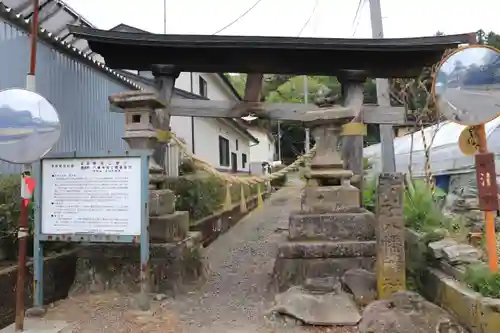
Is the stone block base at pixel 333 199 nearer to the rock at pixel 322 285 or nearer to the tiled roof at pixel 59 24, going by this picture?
the rock at pixel 322 285

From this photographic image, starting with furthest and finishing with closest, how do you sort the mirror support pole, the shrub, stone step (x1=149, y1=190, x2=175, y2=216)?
1. the shrub
2. the mirror support pole
3. stone step (x1=149, y1=190, x2=175, y2=216)

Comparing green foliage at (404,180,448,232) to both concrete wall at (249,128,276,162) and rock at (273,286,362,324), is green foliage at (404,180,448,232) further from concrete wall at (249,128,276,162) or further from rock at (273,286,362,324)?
concrete wall at (249,128,276,162)

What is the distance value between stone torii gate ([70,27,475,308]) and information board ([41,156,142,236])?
139 cm

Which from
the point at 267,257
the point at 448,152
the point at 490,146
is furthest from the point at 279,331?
the point at 448,152

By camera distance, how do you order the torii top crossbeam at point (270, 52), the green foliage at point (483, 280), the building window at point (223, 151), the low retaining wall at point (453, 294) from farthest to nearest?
the building window at point (223, 151)
the torii top crossbeam at point (270, 52)
the green foliage at point (483, 280)
the low retaining wall at point (453, 294)

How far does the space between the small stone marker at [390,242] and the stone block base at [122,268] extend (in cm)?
280

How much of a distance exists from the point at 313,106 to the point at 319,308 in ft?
10.7

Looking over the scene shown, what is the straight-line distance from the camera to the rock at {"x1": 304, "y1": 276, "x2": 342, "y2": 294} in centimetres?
537

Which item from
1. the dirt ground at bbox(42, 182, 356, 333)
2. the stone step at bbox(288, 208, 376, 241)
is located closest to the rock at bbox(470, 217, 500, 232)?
the stone step at bbox(288, 208, 376, 241)

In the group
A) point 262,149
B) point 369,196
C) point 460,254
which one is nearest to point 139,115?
point 460,254

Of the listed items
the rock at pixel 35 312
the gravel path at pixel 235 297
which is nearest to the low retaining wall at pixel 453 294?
the gravel path at pixel 235 297

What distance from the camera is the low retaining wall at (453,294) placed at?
3.83 m

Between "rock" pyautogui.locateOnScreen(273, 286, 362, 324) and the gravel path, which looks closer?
"rock" pyautogui.locateOnScreen(273, 286, 362, 324)

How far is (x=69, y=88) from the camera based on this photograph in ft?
26.8
